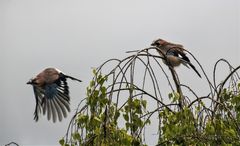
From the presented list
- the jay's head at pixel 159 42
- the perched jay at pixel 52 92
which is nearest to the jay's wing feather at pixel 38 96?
the perched jay at pixel 52 92

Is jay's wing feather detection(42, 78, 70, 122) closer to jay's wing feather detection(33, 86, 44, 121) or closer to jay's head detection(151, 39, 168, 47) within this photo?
jay's wing feather detection(33, 86, 44, 121)

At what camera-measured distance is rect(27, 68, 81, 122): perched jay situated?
24.1ft

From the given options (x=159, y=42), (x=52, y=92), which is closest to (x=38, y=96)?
(x=52, y=92)

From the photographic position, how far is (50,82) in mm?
7574

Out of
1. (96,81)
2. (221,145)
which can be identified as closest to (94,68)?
(96,81)

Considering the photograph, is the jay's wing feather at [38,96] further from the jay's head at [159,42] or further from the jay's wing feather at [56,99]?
the jay's head at [159,42]

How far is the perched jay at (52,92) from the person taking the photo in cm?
735

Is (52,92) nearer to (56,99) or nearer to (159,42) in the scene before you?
(56,99)

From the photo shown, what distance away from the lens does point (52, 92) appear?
7.55m

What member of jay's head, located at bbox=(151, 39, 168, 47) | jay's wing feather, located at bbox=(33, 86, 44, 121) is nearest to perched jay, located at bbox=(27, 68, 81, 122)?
jay's wing feather, located at bbox=(33, 86, 44, 121)

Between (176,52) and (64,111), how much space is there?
1.90 m

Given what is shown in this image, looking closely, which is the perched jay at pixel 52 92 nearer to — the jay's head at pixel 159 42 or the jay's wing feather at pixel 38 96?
the jay's wing feather at pixel 38 96

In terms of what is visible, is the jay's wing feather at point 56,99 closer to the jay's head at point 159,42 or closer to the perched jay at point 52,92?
the perched jay at point 52,92

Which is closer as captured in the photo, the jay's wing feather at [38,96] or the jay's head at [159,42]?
the jay's head at [159,42]
